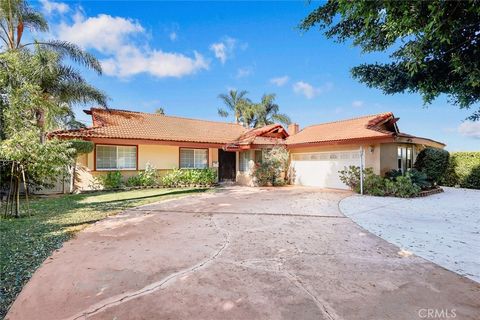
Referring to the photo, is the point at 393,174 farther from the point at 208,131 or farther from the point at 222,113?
the point at 222,113

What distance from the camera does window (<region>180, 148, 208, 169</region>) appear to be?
18078 mm

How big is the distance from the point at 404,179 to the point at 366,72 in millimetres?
6362

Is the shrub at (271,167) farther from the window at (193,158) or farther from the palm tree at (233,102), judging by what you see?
the palm tree at (233,102)

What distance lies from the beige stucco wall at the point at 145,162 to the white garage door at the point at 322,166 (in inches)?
258

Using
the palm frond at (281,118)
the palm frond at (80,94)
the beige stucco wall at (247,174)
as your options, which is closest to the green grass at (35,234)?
the palm frond at (80,94)

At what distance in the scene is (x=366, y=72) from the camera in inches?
377

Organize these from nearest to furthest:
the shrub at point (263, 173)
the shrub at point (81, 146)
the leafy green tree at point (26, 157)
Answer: the leafy green tree at point (26, 157) → the shrub at point (81, 146) → the shrub at point (263, 173)

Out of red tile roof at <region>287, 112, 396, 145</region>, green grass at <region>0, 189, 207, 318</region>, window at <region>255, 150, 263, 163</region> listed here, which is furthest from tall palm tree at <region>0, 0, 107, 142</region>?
red tile roof at <region>287, 112, 396, 145</region>

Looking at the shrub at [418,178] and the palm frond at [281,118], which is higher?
the palm frond at [281,118]

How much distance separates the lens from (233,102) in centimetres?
3094

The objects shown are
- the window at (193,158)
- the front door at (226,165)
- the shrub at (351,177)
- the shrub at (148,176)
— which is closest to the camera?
the shrub at (351,177)

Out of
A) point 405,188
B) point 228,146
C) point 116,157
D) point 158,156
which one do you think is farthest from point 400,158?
point 116,157

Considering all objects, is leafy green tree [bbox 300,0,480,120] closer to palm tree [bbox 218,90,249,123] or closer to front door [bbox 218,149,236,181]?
front door [bbox 218,149,236,181]

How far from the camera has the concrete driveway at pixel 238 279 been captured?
3.17 meters
